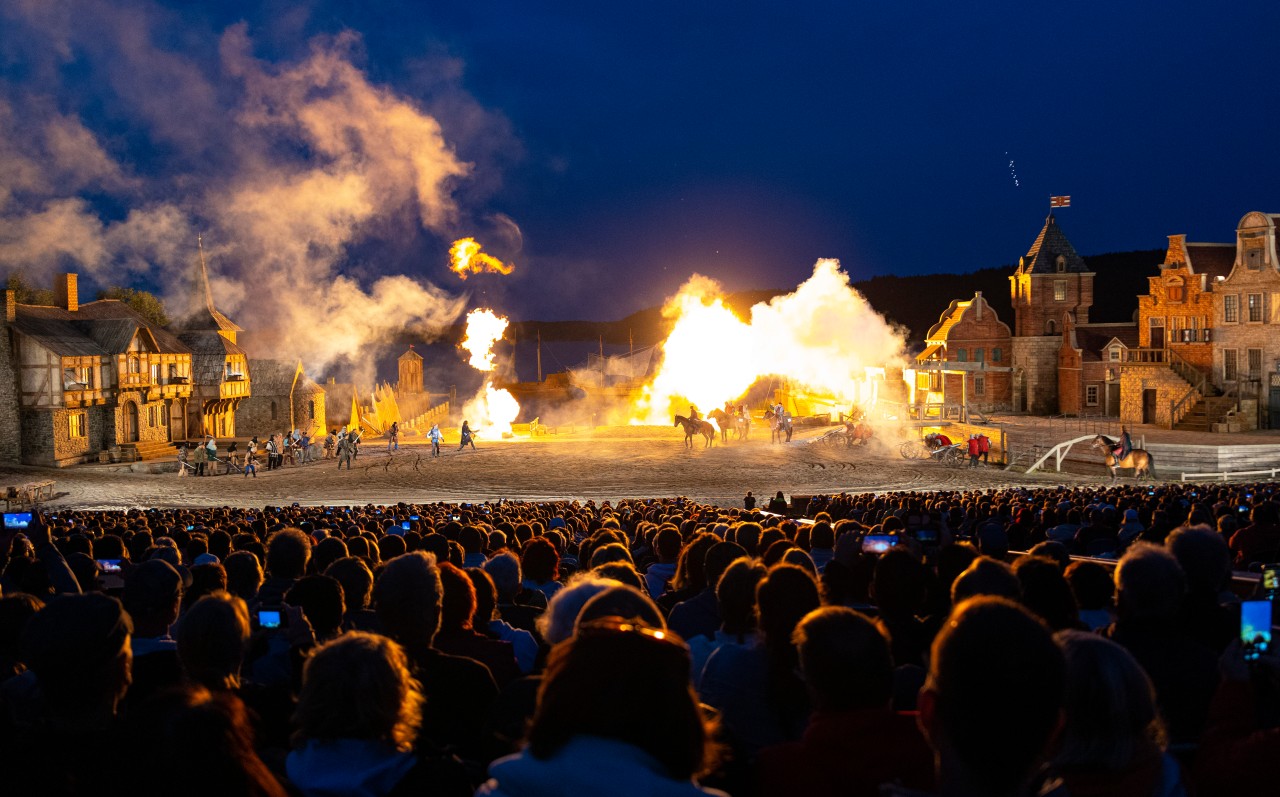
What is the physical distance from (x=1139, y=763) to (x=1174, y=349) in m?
54.1

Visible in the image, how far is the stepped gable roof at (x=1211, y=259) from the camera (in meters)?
50.8

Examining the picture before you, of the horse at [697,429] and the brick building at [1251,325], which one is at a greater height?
the brick building at [1251,325]

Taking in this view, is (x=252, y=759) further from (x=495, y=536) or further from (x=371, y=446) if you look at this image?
(x=371, y=446)

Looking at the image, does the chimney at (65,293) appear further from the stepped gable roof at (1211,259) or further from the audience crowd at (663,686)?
the stepped gable roof at (1211,259)

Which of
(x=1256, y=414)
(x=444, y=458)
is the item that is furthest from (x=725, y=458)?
(x=1256, y=414)

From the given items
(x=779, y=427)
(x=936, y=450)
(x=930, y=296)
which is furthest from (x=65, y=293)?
(x=930, y=296)

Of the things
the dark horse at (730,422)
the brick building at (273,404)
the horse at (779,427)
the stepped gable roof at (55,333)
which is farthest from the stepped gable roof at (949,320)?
the stepped gable roof at (55,333)

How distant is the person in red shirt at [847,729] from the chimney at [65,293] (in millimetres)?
57432

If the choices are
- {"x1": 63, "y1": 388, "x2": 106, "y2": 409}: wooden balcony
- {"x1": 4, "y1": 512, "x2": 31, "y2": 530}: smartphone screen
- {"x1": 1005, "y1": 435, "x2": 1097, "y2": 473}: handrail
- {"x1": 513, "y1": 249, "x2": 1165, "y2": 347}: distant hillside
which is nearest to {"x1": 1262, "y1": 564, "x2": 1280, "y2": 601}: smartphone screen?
{"x1": 4, "y1": 512, "x2": 31, "y2": 530}: smartphone screen

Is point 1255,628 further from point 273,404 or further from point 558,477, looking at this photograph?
point 273,404

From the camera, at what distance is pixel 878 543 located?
26.2 ft

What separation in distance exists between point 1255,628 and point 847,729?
163 centimetres

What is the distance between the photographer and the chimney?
51844mm

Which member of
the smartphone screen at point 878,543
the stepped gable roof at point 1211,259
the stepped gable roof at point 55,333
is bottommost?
the smartphone screen at point 878,543
